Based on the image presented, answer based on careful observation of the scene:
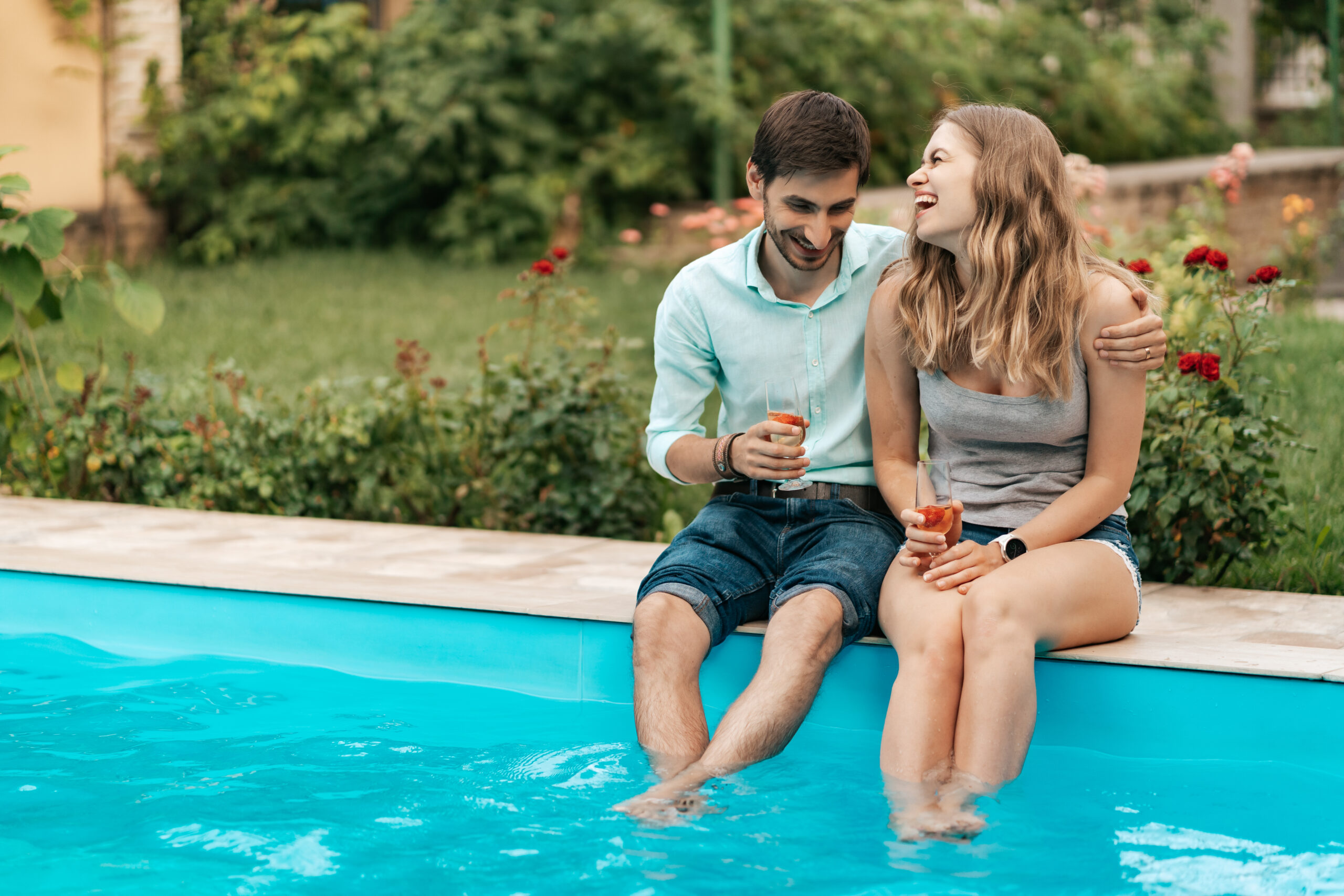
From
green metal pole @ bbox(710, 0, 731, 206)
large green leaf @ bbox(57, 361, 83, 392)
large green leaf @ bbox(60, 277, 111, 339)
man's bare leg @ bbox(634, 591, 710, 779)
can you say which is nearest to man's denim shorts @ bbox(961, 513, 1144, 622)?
man's bare leg @ bbox(634, 591, 710, 779)

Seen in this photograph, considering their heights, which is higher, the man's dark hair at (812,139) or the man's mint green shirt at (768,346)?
the man's dark hair at (812,139)

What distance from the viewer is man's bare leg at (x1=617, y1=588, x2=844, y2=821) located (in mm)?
2443

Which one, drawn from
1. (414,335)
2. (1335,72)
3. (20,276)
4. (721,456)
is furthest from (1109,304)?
(1335,72)

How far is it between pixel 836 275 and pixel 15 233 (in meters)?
2.54

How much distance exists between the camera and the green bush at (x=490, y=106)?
33.1ft

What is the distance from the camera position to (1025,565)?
2518mm

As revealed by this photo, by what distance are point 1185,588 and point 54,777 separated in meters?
2.57

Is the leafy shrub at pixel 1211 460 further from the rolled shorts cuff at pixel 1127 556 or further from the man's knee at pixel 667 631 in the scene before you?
the man's knee at pixel 667 631

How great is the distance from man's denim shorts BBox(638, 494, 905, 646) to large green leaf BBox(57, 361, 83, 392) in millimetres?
2544

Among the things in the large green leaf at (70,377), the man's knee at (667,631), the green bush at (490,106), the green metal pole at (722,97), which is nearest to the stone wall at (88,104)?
the green bush at (490,106)

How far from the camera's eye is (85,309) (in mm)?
4250

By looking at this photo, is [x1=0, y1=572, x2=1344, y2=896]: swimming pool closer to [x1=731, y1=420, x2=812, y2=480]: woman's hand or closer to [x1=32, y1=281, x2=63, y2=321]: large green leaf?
[x1=731, y1=420, x2=812, y2=480]: woman's hand

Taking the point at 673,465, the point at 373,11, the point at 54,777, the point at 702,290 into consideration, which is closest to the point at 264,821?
the point at 54,777

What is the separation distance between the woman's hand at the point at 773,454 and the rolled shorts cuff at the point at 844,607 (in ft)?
0.79
